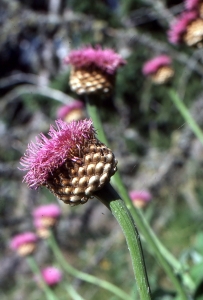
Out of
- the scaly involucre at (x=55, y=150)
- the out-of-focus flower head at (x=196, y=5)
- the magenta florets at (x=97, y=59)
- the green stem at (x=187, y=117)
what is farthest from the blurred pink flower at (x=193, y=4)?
the scaly involucre at (x=55, y=150)

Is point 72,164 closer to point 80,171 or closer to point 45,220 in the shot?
point 80,171

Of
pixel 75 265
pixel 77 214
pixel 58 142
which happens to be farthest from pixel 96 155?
pixel 77 214

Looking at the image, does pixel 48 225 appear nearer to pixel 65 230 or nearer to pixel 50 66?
pixel 65 230

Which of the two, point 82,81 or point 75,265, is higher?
point 82,81

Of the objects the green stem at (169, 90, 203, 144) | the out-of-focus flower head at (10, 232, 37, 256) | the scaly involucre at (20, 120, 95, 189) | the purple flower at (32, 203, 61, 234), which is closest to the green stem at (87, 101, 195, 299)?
the scaly involucre at (20, 120, 95, 189)

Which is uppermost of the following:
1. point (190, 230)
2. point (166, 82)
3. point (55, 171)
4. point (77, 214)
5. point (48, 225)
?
point (55, 171)
